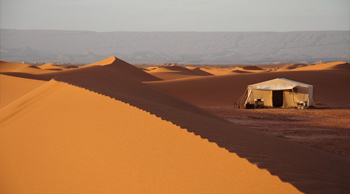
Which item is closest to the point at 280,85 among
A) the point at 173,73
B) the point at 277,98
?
the point at 277,98

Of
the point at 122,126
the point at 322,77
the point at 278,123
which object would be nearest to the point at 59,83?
the point at 122,126

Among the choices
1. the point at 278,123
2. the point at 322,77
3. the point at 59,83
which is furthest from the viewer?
the point at 322,77

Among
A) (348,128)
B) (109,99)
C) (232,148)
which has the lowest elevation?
(348,128)

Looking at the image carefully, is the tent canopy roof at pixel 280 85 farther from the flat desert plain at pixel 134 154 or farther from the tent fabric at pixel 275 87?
the flat desert plain at pixel 134 154

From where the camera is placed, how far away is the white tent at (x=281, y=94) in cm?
2362

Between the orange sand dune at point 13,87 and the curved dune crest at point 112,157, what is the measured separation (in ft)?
36.2

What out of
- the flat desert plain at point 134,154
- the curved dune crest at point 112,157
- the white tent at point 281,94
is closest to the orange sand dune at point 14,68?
the white tent at point 281,94

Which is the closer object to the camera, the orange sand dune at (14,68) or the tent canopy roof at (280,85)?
the tent canopy roof at (280,85)

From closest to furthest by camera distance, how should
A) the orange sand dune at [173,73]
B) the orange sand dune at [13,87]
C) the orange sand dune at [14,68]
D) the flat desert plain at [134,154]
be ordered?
1. the flat desert plain at [134,154]
2. the orange sand dune at [13,87]
3. the orange sand dune at [14,68]
4. the orange sand dune at [173,73]

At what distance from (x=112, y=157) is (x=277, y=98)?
68.1ft

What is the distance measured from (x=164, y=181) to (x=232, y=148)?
2.90 feet

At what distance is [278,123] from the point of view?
53.7 ft

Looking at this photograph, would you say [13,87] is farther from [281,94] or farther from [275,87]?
[281,94]

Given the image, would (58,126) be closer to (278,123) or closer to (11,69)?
(278,123)
